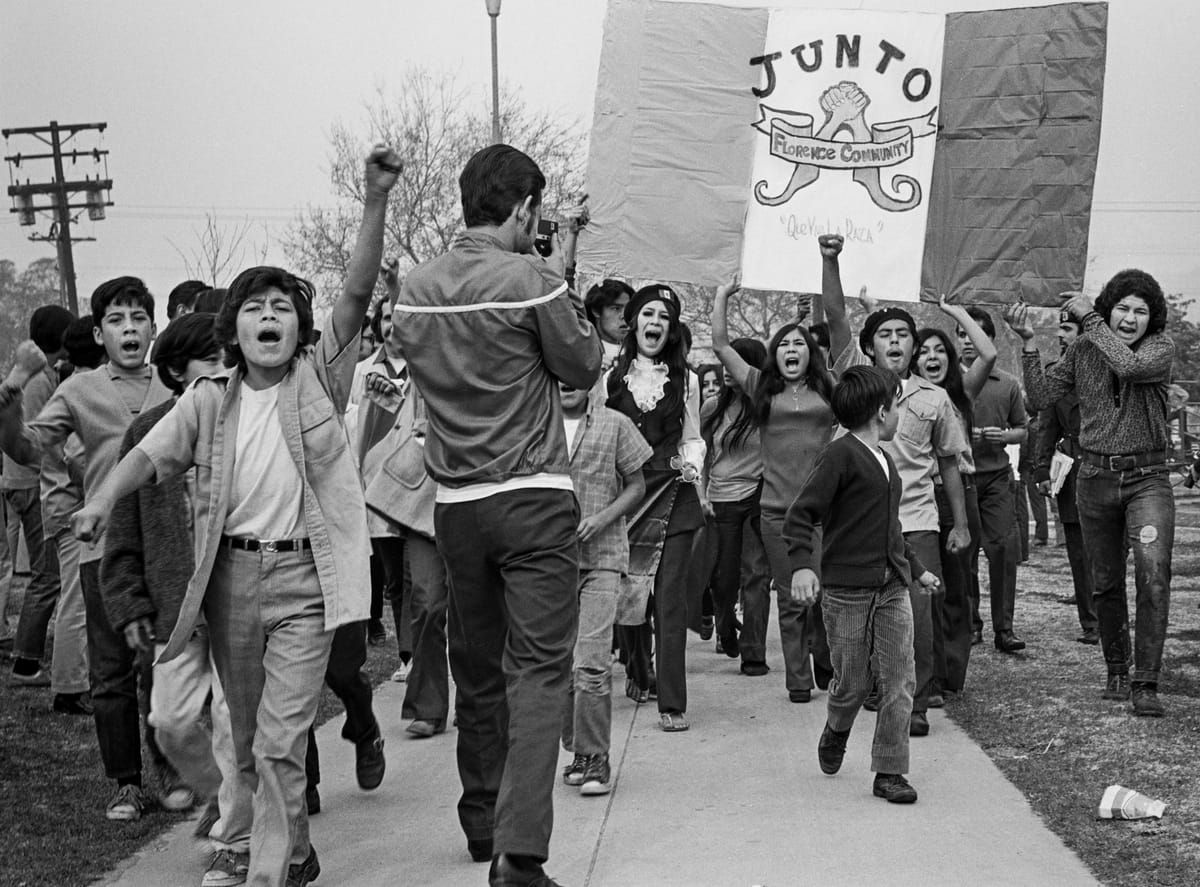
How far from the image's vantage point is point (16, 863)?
18.1ft

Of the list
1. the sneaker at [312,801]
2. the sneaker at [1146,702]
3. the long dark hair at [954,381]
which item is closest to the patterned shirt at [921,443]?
the long dark hair at [954,381]

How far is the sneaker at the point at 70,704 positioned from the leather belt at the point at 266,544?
154 inches

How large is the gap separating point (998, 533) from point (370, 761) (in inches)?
208

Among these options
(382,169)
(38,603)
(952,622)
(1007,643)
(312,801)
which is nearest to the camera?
(382,169)

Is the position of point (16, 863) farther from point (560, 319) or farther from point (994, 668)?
point (994, 668)

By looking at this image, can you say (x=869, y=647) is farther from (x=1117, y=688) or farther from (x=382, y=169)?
(x=382, y=169)

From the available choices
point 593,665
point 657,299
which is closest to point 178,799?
point 593,665

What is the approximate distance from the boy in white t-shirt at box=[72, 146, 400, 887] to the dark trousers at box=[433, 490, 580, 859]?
0.34 metres

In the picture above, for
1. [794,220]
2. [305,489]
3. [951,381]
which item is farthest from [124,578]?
[794,220]

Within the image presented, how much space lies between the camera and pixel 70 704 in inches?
336

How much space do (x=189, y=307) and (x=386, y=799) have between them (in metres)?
2.39

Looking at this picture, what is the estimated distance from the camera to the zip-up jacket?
4965 mm

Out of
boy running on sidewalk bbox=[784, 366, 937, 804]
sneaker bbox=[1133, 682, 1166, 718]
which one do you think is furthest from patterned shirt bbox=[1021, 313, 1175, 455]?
boy running on sidewalk bbox=[784, 366, 937, 804]

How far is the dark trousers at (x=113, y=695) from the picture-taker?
6.22 m
